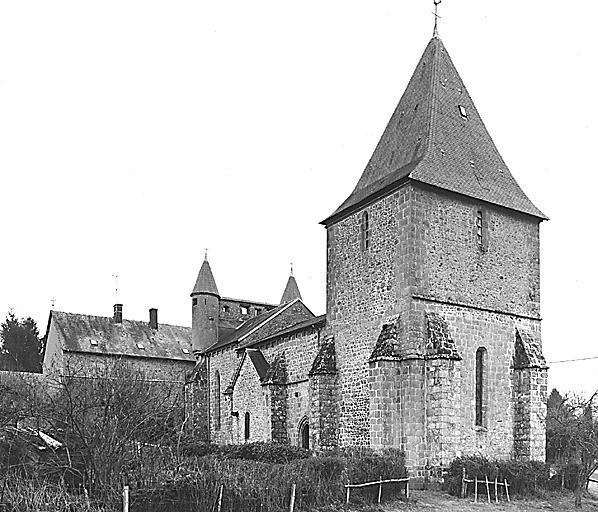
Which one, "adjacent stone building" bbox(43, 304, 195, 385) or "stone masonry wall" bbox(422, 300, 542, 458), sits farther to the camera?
"adjacent stone building" bbox(43, 304, 195, 385)

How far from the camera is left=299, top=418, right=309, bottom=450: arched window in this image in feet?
96.0

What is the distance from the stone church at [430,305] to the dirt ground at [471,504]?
1.61 m

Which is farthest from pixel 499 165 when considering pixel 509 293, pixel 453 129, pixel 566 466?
pixel 566 466

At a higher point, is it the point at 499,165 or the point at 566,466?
the point at 499,165

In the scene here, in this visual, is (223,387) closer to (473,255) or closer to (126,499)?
(473,255)

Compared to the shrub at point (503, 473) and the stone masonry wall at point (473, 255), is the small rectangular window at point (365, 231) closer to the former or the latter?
the stone masonry wall at point (473, 255)

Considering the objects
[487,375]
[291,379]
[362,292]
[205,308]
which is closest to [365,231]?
[362,292]

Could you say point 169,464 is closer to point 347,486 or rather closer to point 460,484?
point 347,486

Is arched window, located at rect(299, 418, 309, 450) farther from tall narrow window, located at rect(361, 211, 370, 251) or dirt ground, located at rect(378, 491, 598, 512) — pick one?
dirt ground, located at rect(378, 491, 598, 512)

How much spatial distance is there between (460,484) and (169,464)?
9.74m

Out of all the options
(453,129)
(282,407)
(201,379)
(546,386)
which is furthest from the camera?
(201,379)

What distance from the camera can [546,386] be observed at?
82.7 feet

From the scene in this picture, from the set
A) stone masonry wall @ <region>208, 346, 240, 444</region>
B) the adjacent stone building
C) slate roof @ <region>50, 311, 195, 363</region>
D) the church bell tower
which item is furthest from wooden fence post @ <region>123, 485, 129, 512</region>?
slate roof @ <region>50, 311, 195, 363</region>

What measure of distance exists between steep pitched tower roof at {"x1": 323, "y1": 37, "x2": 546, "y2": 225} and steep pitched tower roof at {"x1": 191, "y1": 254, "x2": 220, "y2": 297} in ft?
57.6
